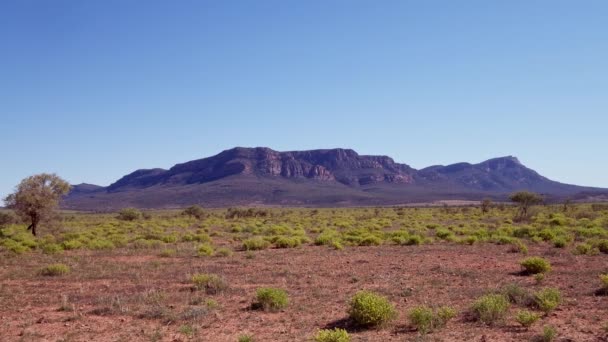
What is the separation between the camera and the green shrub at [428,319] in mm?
9584

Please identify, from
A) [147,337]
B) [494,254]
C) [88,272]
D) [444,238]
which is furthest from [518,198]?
[147,337]

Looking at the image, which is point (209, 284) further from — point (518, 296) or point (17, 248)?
point (17, 248)

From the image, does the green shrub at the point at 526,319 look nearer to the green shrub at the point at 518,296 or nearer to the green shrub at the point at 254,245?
the green shrub at the point at 518,296

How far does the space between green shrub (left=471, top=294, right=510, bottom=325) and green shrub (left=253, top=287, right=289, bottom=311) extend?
413 centimetres

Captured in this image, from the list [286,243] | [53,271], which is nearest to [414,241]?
[286,243]

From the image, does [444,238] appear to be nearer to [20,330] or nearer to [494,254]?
[494,254]

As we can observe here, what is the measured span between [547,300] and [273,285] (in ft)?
23.6

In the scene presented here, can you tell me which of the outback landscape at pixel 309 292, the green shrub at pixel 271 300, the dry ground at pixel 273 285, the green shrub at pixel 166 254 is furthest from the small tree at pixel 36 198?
the green shrub at pixel 271 300

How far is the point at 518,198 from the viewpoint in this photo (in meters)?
50.0

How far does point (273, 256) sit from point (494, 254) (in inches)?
349

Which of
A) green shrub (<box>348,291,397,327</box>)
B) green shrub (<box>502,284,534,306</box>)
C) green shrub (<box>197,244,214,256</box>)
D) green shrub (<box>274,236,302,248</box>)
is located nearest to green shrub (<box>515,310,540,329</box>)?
green shrub (<box>502,284,534,306</box>)

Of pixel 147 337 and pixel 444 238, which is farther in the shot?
pixel 444 238

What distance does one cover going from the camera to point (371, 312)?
32.4 ft

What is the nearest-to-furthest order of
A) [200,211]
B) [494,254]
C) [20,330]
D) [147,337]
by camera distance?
[147,337]
[20,330]
[494,254]
[200,211]
